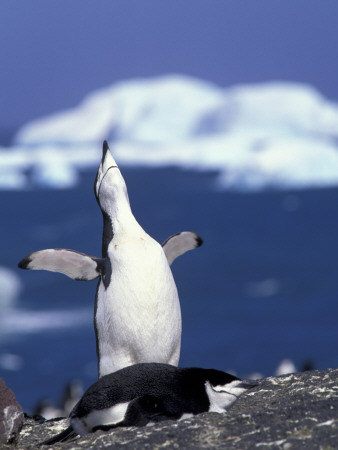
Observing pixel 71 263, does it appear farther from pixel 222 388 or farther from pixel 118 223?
pixel 222 388

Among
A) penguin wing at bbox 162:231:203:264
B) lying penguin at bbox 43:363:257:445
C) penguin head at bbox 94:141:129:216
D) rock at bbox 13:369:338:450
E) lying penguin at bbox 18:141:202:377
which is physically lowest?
rock at bbox 13:369:338:450

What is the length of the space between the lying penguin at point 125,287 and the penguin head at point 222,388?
40cm

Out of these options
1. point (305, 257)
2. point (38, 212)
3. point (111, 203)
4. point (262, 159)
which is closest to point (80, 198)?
point (38, 212)

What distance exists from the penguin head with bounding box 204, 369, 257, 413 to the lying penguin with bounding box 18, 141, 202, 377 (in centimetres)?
40

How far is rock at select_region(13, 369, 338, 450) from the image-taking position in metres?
1.72

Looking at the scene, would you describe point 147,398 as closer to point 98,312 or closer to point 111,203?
point 98,312

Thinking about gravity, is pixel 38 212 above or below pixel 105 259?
above

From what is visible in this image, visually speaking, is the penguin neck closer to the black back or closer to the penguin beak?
the penguin beak

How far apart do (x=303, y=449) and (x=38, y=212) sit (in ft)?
43.5

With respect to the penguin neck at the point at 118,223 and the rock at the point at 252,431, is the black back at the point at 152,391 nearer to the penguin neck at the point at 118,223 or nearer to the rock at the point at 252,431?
the rock at the point at 252,431

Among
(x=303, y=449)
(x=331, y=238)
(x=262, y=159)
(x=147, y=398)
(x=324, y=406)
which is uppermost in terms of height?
(x=262, y=159)

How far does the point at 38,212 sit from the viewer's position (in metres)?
14.5

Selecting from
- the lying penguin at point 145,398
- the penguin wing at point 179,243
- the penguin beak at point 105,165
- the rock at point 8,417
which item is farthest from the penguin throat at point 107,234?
the rock at point 8,417

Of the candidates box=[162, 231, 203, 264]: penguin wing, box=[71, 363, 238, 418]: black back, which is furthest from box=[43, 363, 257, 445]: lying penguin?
box=[162, 231, 203, 264]: penguin wing
